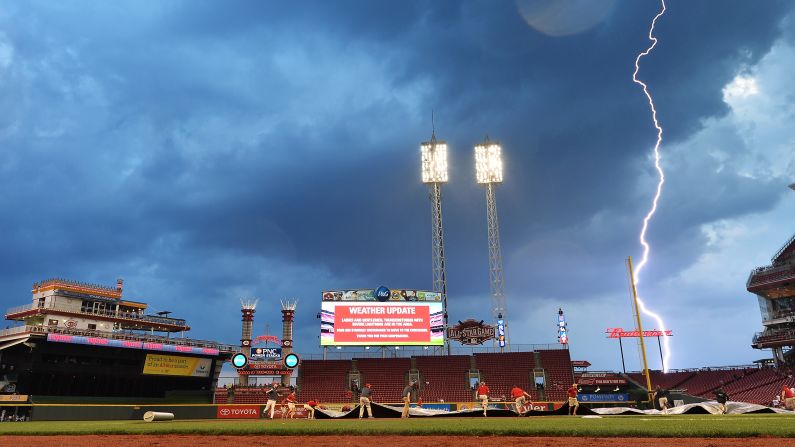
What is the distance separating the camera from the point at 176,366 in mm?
48656

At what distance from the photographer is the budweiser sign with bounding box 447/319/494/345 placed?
48844mm

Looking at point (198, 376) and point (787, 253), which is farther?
point (787, 253)

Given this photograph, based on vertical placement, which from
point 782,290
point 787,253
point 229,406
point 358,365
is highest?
point 787,253

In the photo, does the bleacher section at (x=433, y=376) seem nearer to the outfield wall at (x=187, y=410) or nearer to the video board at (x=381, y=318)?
the video board at (x=381, y=318)

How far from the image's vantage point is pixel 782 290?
55.1 m

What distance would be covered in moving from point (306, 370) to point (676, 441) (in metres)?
40.8

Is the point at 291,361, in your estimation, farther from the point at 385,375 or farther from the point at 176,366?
the point at 176,366

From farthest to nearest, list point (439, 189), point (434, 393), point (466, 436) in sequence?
point (439, 189) → point (434, 393) → point (466, 436)

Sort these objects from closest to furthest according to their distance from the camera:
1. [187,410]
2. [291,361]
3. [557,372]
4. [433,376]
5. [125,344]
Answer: [187,410] < [557,372] < [125,344] < [291,361] < [433,376]

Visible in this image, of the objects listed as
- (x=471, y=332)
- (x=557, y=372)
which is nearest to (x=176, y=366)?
(x=471, y=332)

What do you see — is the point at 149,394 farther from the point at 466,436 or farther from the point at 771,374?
the point at 771,374

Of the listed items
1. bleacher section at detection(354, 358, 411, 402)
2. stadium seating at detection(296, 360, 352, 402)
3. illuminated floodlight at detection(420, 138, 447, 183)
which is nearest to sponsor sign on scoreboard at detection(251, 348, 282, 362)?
stadium seating at detection(296, 360, 352, 402)

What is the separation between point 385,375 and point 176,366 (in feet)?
65.3

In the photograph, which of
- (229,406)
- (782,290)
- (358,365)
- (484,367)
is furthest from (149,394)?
(782,290)
